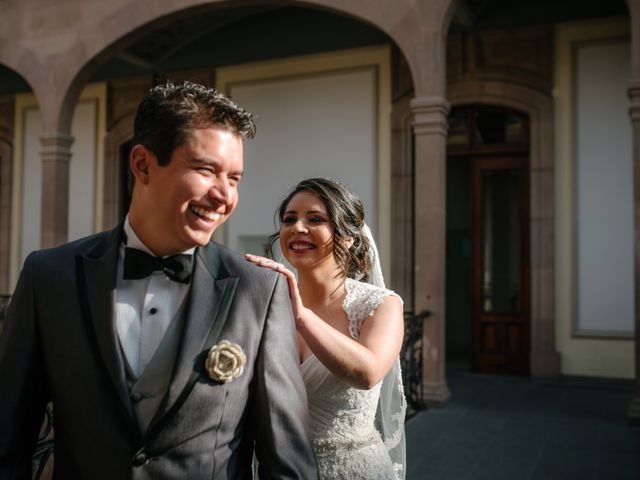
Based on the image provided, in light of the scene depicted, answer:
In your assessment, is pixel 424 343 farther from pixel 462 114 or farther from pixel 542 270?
pixel 462 114

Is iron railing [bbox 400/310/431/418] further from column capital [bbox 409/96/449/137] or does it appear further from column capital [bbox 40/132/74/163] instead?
column capital [bbox 40/132/74/163]

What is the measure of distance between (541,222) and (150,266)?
8400mm

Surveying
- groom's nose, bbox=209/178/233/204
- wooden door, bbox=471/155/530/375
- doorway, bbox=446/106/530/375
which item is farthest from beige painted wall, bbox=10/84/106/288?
groom's nose, bbox=209/178/233/204

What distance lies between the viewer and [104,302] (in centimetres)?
148

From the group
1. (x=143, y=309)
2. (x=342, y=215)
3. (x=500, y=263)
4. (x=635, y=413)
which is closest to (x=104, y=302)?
(x=143, y=309)

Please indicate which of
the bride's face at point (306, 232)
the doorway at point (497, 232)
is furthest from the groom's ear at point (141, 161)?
the doorway at point (497, 232)

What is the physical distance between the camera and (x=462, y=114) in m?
9.95

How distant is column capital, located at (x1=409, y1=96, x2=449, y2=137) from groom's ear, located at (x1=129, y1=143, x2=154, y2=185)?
19.7 feet

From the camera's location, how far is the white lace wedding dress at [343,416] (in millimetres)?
2324

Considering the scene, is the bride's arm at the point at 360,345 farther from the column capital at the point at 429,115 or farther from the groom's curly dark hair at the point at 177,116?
the column capital at the point at 429,115

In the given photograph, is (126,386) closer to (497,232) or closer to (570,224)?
(570,224)

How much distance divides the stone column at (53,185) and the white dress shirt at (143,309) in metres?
8.60

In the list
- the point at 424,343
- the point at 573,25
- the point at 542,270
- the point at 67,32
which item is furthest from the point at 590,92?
the point at 67,32

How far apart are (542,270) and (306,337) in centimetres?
785
